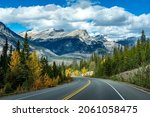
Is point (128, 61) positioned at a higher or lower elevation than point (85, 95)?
higher

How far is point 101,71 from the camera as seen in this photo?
170125 mm

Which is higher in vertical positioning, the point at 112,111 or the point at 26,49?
the point at 26,49

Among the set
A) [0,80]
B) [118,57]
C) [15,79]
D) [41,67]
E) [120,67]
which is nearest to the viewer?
[0,80]

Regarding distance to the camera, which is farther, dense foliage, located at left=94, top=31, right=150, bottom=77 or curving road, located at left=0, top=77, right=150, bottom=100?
dense foliage, located at left=94, top=31, right=150, bottom=77

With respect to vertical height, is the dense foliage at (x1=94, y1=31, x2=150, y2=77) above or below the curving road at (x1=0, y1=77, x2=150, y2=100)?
above

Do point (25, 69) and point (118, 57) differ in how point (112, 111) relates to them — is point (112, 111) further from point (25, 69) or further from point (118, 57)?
point (118, 57)

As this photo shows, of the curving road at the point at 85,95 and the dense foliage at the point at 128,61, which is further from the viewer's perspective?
the dense foliage at the point at 128,61

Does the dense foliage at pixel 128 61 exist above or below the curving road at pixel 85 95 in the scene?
above

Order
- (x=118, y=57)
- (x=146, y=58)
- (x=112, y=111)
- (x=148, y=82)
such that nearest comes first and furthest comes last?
(x=112, y=111)
(x=148, y=82)
(x=146, y=58)
(x=118, y=57)

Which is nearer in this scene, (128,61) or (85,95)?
(85,95)

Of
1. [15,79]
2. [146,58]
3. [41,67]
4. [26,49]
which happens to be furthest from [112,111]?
[146,58]

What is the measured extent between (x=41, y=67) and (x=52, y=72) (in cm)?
313

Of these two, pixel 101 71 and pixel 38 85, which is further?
pixel 101 71

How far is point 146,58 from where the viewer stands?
142875mm
